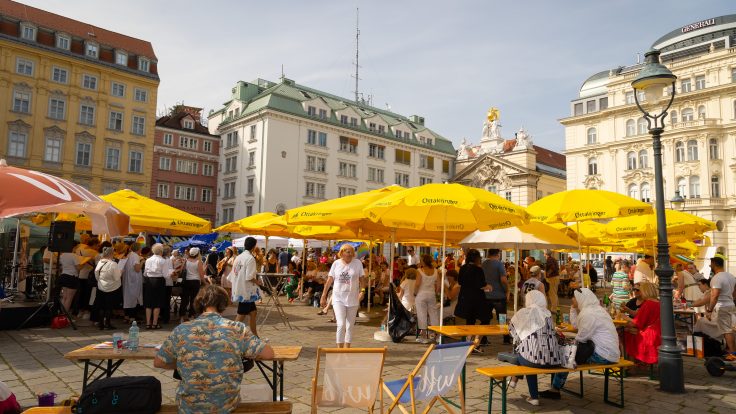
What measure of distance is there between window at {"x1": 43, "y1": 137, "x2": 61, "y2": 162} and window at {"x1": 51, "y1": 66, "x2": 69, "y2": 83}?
4.87 metres

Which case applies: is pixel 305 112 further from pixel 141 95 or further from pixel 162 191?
pixel 162 191

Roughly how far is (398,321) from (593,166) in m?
44.5

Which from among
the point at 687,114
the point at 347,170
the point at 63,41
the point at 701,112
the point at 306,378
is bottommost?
the point at 306,378

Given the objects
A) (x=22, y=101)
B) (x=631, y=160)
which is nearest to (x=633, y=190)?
(x=631, y=160)

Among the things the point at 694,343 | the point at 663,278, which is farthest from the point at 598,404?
the point at 694,343

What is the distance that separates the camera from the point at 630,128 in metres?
45.2

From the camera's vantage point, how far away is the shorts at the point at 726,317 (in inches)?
335

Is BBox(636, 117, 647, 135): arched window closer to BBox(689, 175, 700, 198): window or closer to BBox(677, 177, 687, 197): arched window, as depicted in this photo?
BBox(677, 177, 687, 197): arched window

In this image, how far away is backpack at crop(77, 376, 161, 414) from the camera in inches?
Result: 145

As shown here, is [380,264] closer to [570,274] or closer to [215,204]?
[570,274]

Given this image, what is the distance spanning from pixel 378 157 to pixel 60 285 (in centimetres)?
4742

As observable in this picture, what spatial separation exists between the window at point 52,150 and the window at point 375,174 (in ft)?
99.8

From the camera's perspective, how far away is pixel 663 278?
6.75 metres

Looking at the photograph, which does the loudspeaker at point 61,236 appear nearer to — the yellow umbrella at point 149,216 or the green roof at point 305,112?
the yellow umbrella at point 149,216
